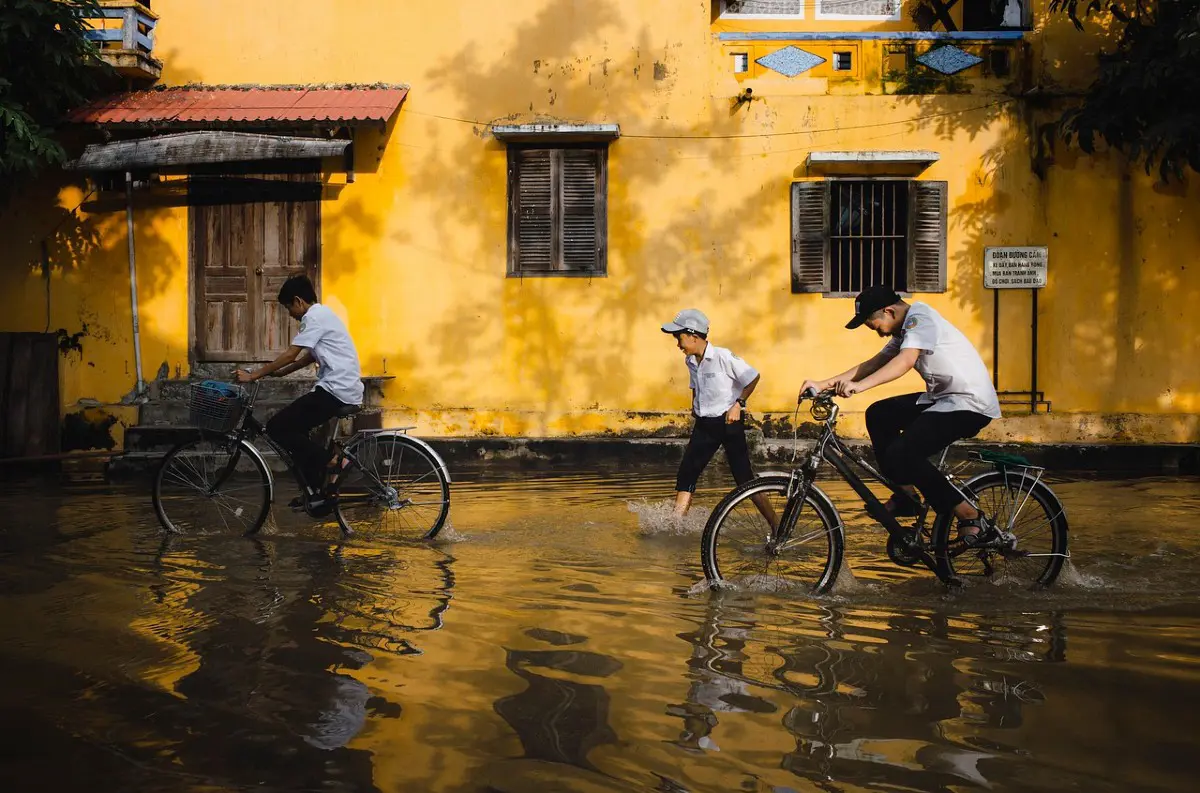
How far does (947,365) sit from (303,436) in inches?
162

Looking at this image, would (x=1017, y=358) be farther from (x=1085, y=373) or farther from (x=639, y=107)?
(x=639, y=107)

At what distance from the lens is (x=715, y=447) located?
7.91 meters

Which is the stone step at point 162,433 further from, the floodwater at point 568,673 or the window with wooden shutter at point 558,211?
the floodwater at point 568,673

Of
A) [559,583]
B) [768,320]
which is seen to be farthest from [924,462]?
[768,320]

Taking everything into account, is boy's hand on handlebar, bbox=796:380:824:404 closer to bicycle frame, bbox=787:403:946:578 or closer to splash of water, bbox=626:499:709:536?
bicycle frame, bbox=787:403:946:578

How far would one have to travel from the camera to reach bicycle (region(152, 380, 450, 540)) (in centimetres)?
777

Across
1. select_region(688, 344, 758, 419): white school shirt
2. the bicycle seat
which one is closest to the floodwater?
the bicycle seat

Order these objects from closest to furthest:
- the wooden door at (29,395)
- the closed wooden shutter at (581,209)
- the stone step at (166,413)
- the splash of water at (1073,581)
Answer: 1. the splash of water at (1073,581)
2. the stone step at (166,413)
3. the wooden door at (29,395)
4. the closed wooden shutter at (581,209)

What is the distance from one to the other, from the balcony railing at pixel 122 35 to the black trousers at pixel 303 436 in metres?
7.10

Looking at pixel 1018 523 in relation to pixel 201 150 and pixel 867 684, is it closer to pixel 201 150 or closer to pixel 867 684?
pixel 867 684

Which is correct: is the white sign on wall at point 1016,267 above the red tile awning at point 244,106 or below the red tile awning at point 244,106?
below

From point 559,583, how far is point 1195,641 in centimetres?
305

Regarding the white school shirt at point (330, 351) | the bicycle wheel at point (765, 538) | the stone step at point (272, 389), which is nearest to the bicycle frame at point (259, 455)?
the white school shirt at point (330, 351)

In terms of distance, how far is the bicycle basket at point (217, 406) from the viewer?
7.88 metres
